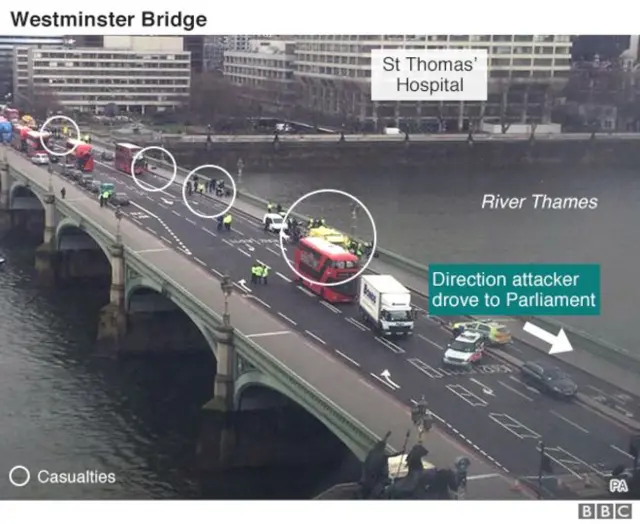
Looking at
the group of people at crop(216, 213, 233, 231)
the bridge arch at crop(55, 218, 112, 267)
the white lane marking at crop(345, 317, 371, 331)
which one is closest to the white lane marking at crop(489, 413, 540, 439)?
the white lane marking at crop(345, 317, 371, 331)

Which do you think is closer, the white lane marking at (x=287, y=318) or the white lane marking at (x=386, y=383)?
the white lane marking at (x=386, y=383)

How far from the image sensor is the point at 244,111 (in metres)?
5.34

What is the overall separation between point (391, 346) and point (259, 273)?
0.81m

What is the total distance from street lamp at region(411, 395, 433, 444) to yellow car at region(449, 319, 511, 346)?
269 mm

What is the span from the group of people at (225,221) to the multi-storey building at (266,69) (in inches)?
23.1

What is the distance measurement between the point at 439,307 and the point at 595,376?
0.52m

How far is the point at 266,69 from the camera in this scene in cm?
475

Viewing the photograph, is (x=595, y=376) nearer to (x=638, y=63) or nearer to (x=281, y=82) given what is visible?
(x=638, y=63)

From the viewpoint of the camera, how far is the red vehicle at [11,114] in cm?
530

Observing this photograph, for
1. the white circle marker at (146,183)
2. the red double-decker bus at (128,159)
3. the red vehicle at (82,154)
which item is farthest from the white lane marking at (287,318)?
the red vehicle at (82,154)

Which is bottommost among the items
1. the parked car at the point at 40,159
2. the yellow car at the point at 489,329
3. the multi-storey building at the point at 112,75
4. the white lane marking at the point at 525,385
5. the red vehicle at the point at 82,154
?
the white lane marking at the point at 525,385

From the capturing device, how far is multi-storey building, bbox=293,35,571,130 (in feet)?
11.4
